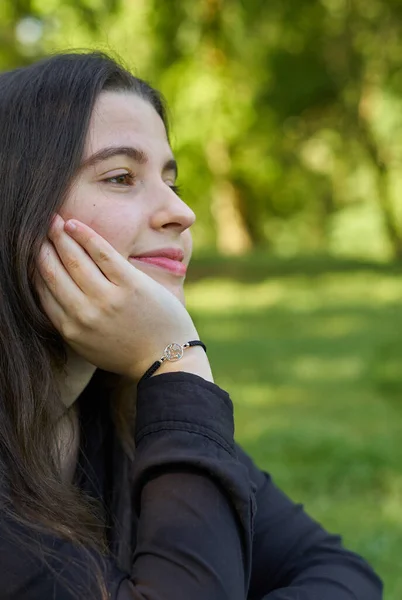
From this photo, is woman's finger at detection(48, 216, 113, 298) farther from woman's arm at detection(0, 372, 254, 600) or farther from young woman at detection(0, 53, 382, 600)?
woman's arm at detection(0, 372, 254, 600)

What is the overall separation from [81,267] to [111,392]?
0.51 m

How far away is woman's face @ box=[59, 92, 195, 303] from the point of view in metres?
1.73

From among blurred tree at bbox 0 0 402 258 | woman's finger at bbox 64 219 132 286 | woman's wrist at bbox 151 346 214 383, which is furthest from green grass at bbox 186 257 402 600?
blurred tree at bbox 0 0 402 258

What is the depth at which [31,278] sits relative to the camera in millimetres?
1695

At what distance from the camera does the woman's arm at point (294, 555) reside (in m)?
1.91

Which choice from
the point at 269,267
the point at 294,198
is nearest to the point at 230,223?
the point at 294,198

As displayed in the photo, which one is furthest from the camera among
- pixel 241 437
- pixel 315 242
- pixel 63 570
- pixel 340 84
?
pixel 315 242

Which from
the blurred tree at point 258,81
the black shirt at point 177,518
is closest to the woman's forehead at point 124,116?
the black shirt at point 177,518

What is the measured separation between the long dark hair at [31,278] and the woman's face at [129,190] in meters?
0.03

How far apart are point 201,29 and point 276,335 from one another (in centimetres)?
701

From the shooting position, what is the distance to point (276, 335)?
934 centimetres

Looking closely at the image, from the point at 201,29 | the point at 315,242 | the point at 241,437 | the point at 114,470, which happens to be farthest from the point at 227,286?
the point at 315,242

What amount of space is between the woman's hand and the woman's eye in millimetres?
142

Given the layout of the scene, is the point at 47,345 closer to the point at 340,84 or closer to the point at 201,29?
the point at 201,29
